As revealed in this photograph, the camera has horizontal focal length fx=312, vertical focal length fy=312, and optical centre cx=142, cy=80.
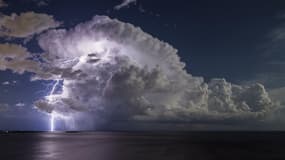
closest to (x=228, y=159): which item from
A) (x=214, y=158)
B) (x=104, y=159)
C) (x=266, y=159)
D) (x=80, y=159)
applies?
(x=214, y=158)

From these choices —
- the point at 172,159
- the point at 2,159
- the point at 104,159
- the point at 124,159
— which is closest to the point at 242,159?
the point at 172,159

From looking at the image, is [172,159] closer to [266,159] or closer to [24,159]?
[266,159]

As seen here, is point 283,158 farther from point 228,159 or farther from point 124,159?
point 124,159

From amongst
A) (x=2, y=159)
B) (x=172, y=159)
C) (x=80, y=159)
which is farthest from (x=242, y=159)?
(x=2, y=159)

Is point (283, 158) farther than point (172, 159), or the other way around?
point (283, 158)

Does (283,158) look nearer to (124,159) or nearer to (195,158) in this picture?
(195,158)

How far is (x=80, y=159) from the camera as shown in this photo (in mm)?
73375

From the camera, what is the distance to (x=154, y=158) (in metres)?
71.6

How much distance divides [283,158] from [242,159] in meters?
10.9

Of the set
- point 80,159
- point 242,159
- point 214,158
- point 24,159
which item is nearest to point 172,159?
point 214,158

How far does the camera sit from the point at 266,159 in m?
73.1

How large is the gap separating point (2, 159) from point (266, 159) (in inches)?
2399

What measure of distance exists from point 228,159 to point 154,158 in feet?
54.7

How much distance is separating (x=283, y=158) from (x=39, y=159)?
190 feet
